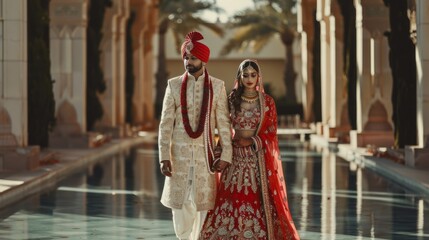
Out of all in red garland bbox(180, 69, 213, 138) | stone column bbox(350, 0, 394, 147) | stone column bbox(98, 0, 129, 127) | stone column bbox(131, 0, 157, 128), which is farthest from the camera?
stone column bbox(131, 0, 157, 128)

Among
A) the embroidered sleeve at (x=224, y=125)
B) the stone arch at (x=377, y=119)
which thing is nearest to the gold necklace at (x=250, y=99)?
the embroidered sleeve at (x=224, y=125)

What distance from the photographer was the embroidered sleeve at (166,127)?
29.7ft

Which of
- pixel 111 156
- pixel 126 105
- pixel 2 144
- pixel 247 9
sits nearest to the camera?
pixel 2 144

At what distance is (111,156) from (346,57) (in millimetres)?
6853

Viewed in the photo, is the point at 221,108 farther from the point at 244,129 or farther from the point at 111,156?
the point at 111,156

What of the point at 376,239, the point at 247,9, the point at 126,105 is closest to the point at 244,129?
the point at 376,239

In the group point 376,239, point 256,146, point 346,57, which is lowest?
point 376,239

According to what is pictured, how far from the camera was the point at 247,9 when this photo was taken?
54188 millimetres

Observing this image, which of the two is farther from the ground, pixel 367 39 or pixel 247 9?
pixel 247 9

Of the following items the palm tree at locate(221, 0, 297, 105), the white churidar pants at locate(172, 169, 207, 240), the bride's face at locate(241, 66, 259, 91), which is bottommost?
the white churidar pants at locate(172, 169, 207, 240)

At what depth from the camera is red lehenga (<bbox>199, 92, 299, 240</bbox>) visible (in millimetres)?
9344

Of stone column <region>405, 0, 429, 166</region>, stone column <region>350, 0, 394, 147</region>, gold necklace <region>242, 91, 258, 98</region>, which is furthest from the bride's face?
stone column <region>350, 0, 394, 147</region>

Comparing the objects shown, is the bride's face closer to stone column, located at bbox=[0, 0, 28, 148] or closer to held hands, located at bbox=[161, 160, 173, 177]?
held hands, located at bbox=[161, 160, 173, 177]

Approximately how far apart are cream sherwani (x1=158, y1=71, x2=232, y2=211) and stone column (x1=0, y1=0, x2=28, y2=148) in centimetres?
978
